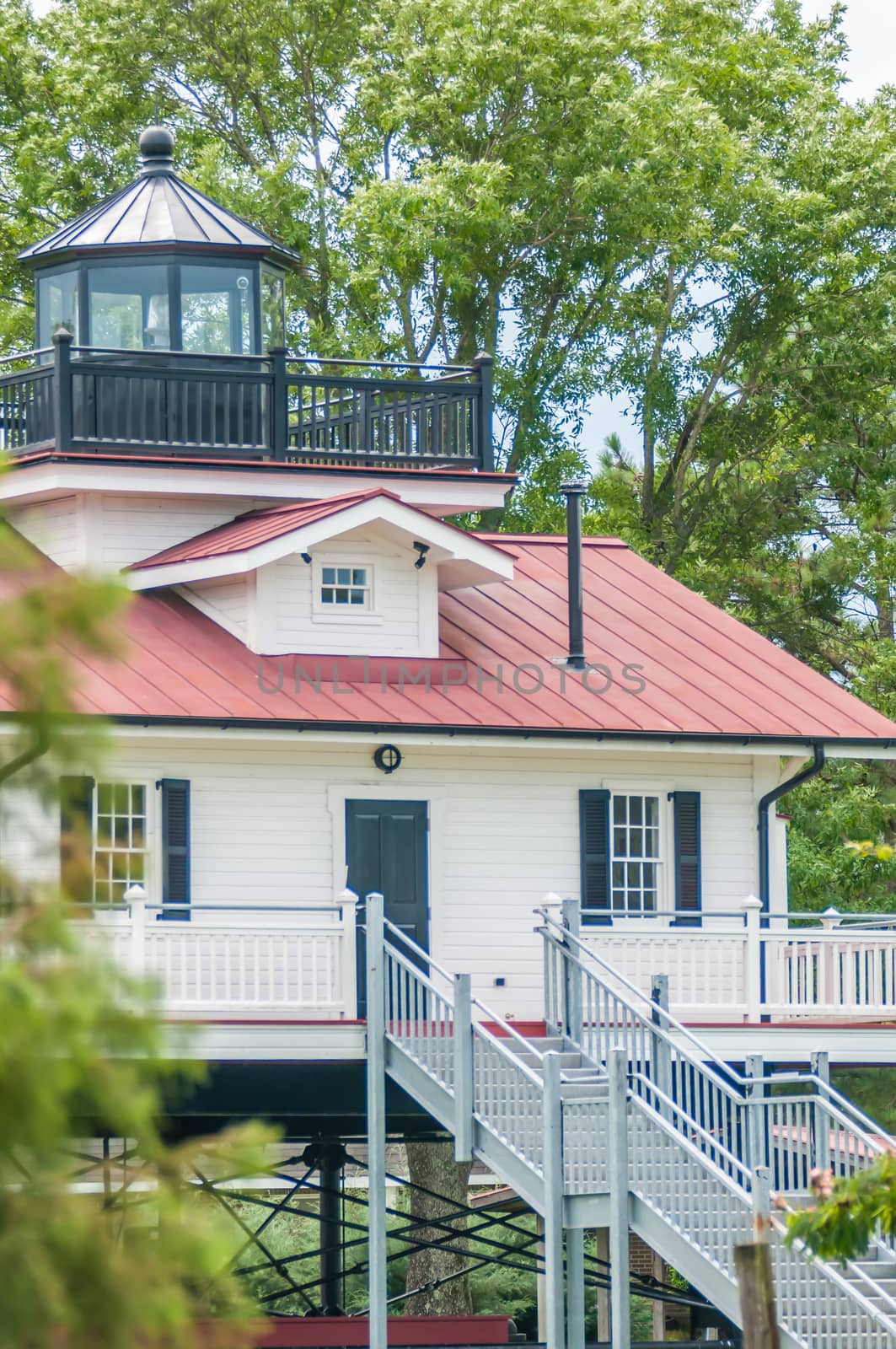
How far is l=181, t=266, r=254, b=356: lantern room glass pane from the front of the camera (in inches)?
1040

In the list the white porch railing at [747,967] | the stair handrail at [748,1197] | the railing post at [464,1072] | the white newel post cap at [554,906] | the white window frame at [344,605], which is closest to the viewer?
the stair handrail at [748,1197]

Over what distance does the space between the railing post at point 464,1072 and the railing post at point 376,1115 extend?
865 millimetres

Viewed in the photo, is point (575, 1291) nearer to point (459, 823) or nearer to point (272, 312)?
point (459, 823)

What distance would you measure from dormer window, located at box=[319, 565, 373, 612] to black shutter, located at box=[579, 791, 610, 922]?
3087mm

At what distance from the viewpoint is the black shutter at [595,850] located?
79.3ft

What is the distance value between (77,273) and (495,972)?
9441 mm

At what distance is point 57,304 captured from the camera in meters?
26.8

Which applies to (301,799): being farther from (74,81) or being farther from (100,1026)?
(74,81)

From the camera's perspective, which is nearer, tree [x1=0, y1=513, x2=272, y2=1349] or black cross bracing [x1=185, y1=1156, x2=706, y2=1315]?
tree [x1=0, y1=513, x2=272, y2=1349]

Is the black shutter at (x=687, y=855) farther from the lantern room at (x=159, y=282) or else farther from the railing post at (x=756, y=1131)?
the lantern room at (x=159, y=282)

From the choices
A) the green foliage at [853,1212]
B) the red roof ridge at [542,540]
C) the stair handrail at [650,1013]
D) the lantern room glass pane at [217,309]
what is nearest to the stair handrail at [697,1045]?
the stair handrail at [650,1013]

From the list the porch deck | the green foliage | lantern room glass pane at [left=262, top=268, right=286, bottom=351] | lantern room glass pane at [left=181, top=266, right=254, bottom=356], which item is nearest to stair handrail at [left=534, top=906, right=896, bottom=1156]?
the porch deck

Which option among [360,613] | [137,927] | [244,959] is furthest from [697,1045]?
[360,613]

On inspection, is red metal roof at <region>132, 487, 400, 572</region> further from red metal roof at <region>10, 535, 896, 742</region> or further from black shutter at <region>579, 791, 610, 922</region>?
black shutter at <region>579, 791, 610, 922</region>
